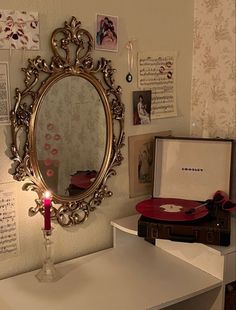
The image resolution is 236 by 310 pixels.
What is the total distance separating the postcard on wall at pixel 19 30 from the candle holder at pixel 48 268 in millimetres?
679

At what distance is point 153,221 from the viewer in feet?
5.38

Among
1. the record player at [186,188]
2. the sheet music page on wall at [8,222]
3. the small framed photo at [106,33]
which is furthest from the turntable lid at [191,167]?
the sheet music page on wall at [8,222]

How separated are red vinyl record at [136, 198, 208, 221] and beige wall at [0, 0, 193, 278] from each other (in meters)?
0.16

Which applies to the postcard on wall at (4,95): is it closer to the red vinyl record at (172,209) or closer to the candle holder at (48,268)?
the candle holder at (48,268)

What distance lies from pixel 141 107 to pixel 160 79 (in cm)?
16

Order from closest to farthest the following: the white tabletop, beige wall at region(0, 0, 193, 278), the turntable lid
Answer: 1. the white tabletop
2. beige wall at region(0, 0, 193, 278)
3. the turntable lid

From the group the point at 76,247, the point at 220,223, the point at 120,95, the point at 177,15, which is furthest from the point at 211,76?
the point at 76,247

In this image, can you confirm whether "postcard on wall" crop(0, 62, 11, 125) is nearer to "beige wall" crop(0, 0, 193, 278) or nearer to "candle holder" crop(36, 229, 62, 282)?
"beige wall" crop(0, 0, 193, 278)

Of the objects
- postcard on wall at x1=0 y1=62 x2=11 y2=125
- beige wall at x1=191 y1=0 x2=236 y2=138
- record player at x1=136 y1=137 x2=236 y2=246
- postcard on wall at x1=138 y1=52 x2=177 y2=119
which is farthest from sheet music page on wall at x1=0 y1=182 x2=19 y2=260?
beige wall at x1=191 y1=0 x2=236 y2=138

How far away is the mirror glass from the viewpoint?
1.60 metres

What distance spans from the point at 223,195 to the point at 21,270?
0.88m

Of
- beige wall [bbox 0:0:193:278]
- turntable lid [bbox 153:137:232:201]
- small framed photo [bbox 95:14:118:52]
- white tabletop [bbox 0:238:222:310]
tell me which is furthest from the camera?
turntable lid [bbox 153:137:232:201]

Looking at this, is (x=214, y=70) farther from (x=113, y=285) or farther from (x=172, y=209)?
(x=113, y=285)

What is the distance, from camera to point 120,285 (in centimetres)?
154
